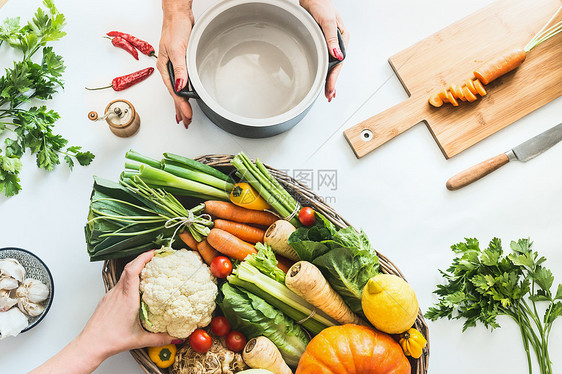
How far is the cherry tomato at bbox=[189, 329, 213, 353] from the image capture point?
98 cm

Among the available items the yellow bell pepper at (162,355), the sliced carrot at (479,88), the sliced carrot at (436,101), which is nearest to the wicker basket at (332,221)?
the yellow bell pepper at (162,355)

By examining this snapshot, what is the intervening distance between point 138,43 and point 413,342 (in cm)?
105

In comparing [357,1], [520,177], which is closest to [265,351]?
[520,177]

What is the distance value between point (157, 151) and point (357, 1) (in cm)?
74

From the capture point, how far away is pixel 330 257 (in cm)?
97

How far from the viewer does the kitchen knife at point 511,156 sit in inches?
47.2

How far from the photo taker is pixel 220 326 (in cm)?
103

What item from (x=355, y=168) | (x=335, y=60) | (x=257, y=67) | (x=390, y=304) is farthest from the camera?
(x=355, y=168)

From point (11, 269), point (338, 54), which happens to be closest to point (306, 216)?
point (338, 54)

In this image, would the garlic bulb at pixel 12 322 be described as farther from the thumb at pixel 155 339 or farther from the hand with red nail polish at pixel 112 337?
the thumb at pixel 155 339

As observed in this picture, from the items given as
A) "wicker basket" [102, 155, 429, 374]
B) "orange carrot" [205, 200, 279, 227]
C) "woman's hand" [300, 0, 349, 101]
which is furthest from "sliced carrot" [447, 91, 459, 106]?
"orange carrot" [205, 200, 279, 227]

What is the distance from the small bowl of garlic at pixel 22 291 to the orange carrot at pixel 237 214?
43 centimetres

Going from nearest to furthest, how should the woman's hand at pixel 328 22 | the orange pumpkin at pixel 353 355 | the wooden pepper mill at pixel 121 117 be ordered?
the orange pumpkin at pixel 353 355, the woman's hand at pixel 328 22, the wooden pepper mill at pixel 121 117

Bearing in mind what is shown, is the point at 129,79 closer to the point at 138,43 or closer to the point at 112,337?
the point at 138,43
